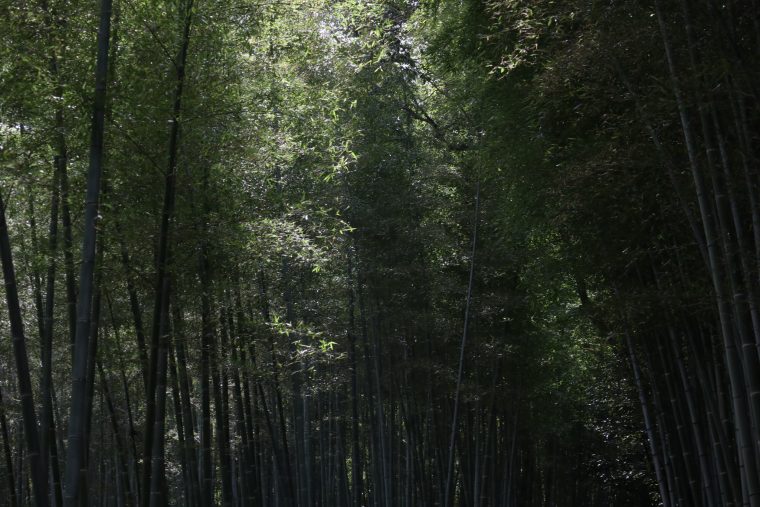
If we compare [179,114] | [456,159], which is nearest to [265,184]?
[179,114]

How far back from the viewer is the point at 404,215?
884 cm

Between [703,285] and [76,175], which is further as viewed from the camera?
[76,175]

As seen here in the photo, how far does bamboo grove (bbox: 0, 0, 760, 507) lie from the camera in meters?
3.98

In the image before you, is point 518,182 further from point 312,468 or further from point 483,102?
point 312,468

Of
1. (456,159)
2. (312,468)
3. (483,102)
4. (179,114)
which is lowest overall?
(312,468)

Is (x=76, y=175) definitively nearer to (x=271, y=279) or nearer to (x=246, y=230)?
(x=246, y=230)

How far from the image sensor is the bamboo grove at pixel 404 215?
157 inches

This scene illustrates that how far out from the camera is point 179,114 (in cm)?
488

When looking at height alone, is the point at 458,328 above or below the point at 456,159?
below

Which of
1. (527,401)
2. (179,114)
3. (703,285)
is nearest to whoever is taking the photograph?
(703,285)

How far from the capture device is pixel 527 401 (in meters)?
9.98

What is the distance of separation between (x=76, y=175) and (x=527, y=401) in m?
6.39

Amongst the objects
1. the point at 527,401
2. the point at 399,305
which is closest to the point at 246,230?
the point at 399,305

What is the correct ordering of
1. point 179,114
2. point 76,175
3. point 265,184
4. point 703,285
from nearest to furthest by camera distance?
point 703,285, point 179,114, point 76,175, point 265,184
